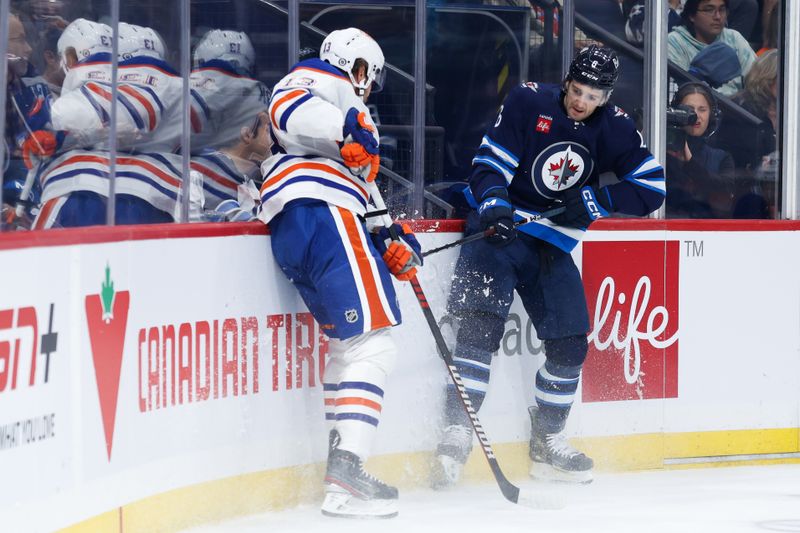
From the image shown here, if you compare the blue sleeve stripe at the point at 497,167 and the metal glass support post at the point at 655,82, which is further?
the metal glass support post at the point at 655,82

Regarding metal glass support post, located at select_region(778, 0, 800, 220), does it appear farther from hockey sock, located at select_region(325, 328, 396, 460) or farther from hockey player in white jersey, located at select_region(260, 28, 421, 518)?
hockey sock, located at select_region(325, 328, 396, 460)

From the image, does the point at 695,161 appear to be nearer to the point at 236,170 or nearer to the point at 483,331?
the point at 483,331

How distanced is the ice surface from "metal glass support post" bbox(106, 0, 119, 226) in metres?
0.80

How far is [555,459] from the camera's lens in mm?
3920

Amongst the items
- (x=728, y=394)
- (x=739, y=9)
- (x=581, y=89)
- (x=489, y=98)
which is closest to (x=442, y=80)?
(x=489, y=98)

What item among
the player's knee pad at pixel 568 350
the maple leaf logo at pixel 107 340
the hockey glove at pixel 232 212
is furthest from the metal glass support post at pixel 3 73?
the player's knee pad at pixel 568 350

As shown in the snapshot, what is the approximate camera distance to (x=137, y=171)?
3.20m

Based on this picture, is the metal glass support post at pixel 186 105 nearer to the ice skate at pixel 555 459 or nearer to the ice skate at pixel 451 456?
the ice skate at pixel 451 456

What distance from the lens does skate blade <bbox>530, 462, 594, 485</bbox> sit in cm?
391

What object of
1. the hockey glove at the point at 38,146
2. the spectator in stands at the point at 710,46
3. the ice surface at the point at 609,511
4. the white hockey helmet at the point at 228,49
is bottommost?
the ice surface at the point at 609,511

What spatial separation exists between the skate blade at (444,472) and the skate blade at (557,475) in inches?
12.7

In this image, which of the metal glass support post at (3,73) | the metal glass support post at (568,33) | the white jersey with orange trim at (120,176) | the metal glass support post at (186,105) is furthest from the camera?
the metal glass support post at (568,33)

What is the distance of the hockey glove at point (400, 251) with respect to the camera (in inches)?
134

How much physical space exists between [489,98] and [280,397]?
122cm
